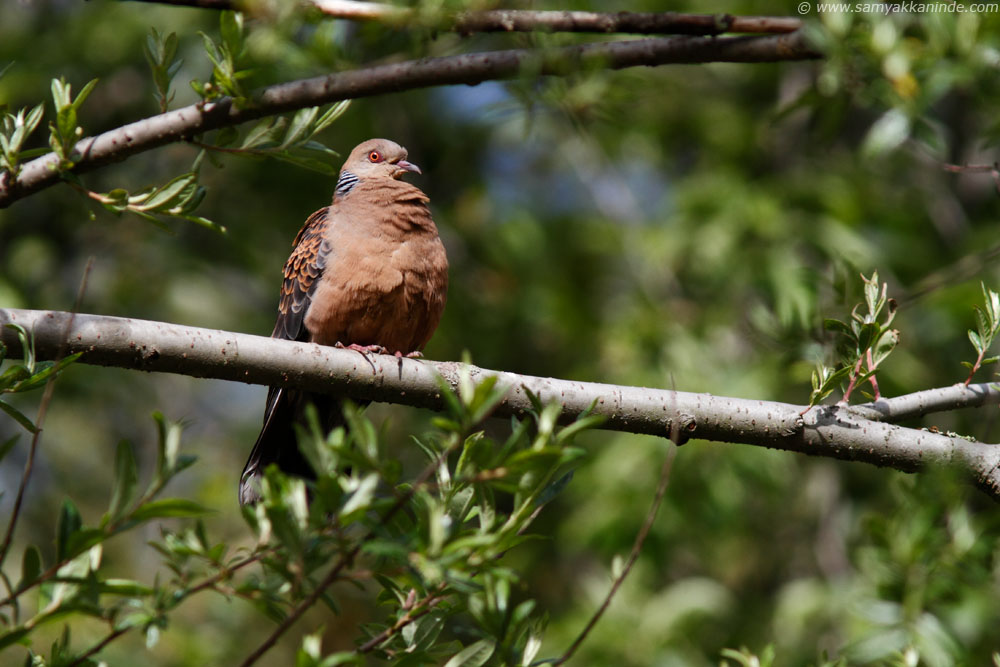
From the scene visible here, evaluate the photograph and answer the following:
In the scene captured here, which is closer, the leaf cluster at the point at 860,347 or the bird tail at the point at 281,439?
the leaf cluster at the point at 860,347

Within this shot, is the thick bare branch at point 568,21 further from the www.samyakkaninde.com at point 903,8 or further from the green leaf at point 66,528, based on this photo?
the green leaf at point 66,528

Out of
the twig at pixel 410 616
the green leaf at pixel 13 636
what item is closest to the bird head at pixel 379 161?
the twig at pixel 410 616

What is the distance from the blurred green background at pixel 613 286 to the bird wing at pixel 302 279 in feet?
3.10

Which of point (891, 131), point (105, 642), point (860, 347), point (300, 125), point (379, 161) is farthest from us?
point (379, 161)

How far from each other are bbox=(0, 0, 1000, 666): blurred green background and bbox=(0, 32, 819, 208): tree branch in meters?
1.02

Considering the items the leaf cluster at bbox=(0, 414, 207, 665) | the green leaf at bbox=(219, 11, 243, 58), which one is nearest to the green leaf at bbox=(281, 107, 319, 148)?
the green leaf at bbox=(219, 11, 243, 58)

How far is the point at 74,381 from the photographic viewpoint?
736 cm

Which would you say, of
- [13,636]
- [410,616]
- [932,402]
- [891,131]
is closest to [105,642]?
[13,636]

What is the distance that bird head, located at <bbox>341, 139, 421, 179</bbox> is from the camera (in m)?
5.43

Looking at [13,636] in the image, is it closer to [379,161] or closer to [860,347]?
[860,347]

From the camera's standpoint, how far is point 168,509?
1.79 meters

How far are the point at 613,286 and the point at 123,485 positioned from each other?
282 inches

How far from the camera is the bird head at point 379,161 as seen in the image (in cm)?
543

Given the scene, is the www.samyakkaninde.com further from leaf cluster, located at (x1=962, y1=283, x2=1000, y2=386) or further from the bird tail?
the bird tail
